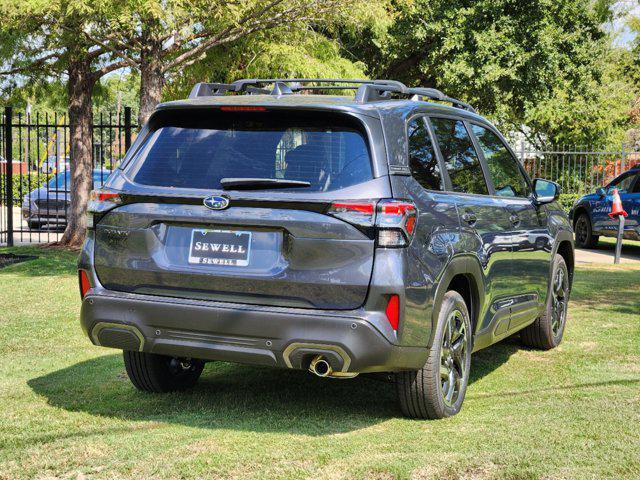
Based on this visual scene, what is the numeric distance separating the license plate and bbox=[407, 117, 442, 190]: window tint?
1047 millimetres

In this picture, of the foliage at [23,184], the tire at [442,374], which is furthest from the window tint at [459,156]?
the foliage at [23,184]

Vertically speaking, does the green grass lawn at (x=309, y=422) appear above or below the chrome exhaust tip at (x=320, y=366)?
below

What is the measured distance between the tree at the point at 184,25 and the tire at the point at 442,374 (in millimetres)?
6934

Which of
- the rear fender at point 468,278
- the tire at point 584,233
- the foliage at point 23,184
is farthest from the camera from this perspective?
the foliage at point 23,184

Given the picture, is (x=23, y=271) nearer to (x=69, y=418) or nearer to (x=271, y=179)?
(x=69, y=418)

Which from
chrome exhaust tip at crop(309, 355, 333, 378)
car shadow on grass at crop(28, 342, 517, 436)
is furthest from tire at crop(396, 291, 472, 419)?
chrome exhaust tip at crop(309, 355, 333, 378)

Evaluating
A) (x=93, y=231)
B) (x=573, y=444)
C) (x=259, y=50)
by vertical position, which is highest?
(x=259, y=50)

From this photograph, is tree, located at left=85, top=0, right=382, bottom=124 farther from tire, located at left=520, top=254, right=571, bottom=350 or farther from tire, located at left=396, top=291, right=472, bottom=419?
tire, located at left=396, top=291, right=472, bottom=419

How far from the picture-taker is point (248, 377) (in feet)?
21.6

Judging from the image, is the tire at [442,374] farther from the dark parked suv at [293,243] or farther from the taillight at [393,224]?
the taillight at [393,224]

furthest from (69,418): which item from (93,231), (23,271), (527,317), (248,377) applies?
(23,271)

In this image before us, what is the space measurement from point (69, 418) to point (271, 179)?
6.18ft

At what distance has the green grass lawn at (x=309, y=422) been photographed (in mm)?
4398

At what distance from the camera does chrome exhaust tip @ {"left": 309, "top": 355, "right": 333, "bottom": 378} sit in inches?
188
